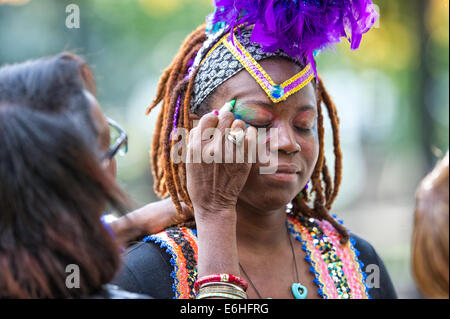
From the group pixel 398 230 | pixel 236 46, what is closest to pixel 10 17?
pixel 236 46

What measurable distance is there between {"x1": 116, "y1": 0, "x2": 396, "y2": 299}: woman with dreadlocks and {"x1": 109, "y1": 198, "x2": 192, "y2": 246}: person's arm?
0.06 meters

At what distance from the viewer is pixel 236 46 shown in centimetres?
251

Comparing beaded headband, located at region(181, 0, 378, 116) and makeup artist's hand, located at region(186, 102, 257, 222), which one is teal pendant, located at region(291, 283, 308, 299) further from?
beaded headband, located at region(181, 0, 378, 116)

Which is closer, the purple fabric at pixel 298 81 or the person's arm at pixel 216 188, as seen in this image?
the person's arm at pixel 216 188

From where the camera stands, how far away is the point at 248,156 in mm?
Result: 2168

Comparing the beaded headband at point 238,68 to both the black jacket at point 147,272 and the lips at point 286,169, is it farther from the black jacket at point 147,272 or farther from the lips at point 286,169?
the black jacket at point 147,272

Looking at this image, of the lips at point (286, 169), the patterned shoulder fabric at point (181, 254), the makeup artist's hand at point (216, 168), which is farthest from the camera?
the lips at point (286, 169)

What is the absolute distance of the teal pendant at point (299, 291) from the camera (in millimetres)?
2445

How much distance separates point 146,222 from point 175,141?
0.39 meters

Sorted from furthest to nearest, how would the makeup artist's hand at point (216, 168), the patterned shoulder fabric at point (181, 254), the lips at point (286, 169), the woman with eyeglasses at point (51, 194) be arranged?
1. the lips at point (286, 169)
2. the patterned shoulder fabric at point (181, 254)
3. the makeup artist's hand at point (216, 168)
4. the woman with eyeglasses at point (51, 194)

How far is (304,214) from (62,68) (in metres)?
1.57

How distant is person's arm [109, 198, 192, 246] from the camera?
2.42 metres

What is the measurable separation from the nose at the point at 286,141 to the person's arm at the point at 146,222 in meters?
0.54

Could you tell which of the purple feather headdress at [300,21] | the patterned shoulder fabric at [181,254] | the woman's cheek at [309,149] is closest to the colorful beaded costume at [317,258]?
the patterned shoulder fabric at [181,254]
